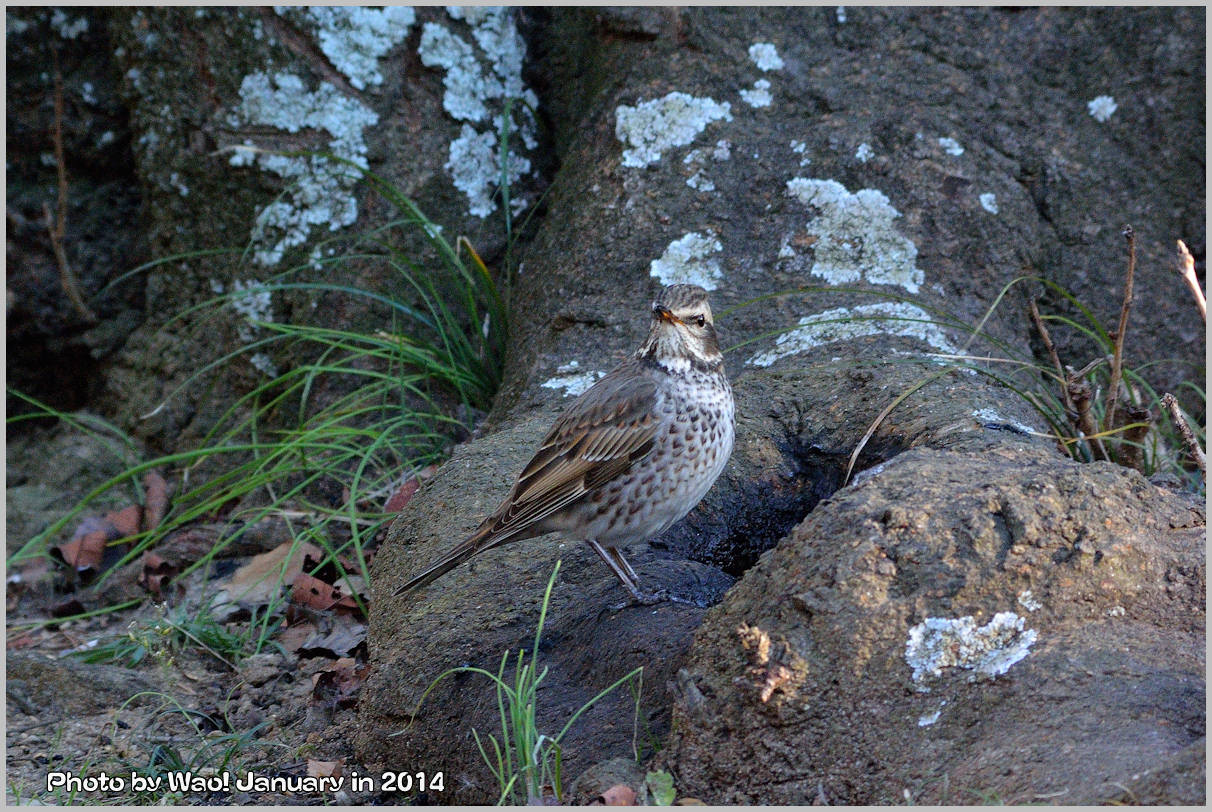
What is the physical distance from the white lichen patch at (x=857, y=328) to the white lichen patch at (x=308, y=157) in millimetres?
2525

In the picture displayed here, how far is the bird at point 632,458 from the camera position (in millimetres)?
3748

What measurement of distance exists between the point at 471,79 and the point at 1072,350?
10.9ft

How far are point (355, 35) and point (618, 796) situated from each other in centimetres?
450

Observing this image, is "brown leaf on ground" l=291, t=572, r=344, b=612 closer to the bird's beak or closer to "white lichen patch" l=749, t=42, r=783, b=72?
the bird's beak

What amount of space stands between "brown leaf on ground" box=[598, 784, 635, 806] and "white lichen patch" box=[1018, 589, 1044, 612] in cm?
102

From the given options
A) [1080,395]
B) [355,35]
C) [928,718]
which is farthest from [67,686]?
[1080,395]

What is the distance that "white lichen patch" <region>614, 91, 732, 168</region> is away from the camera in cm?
532

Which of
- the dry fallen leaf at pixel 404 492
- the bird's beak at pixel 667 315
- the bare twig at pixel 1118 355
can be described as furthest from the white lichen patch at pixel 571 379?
the bare twig at pixel 1118 355

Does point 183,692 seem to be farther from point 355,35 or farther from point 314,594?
point 355,35

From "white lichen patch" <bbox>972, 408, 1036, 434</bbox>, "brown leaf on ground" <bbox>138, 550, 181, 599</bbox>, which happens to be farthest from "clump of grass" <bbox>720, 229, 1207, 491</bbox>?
"brown leaf on ground" <bbox>138, 550, 181, 599</bbox>

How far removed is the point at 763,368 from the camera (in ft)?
15.1

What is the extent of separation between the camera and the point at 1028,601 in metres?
2.71

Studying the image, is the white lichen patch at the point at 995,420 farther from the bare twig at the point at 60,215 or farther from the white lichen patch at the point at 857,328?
the bare twig at the point at 60,215

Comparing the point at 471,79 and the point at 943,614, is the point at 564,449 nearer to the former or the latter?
the point at 943,614
